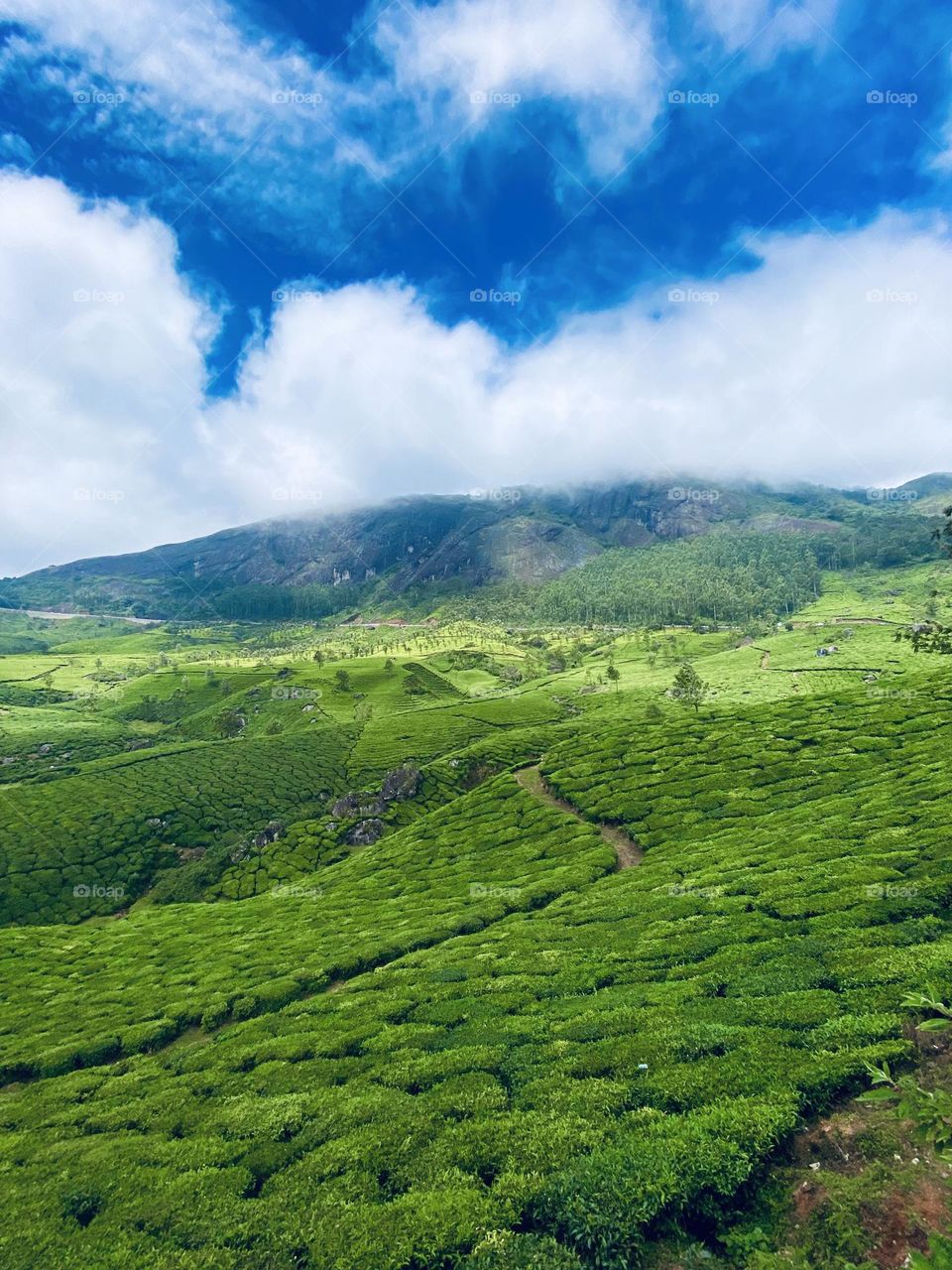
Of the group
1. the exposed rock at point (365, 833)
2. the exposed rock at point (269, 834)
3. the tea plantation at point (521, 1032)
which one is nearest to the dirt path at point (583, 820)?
the tea plantation at point (521, 1032)

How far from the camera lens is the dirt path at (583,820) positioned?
48.2 metres

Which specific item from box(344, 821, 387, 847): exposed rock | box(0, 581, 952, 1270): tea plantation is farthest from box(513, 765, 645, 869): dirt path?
box(344, 821, 387, 847): exposed rock

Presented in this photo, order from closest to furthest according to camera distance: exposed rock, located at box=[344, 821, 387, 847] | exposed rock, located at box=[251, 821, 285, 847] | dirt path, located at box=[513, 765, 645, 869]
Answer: dirt path, located at box=[513, 765, 645, 869]
exposed rock, located at box=[344, 821, 387, 847]
exposed rock, located at box=[251, 821, 285, 847]

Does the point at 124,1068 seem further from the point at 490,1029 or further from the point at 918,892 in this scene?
the point at 918,892

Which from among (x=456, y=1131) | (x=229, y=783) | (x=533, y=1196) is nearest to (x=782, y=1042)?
(x=533, y=1196)

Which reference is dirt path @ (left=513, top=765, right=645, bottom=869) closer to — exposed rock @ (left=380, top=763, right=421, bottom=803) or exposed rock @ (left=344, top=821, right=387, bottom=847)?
exposed rock @ (left=380, top=763, right=421, bottom=803)

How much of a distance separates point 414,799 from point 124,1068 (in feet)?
225

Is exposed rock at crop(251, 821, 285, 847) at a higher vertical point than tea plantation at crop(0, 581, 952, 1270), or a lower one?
lower

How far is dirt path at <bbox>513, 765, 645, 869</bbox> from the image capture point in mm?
48219

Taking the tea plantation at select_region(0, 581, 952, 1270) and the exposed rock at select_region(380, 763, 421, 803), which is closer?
the tea plantation at select_region(0, 581, 952, 1270)

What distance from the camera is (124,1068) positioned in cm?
2811

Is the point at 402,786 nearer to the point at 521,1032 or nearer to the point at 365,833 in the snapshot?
the point at 365,833

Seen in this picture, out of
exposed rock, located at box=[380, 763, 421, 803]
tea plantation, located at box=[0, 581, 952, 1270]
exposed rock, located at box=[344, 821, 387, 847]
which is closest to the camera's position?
tea plantation, located at box=[0, 581, 952, 1270]

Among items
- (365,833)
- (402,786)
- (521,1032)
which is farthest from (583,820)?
(402,786)
